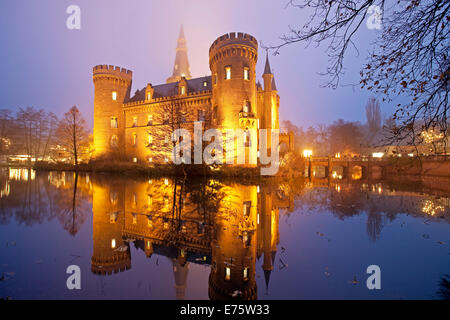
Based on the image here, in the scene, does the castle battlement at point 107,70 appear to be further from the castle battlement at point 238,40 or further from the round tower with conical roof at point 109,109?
the castle battlement at point 238,40

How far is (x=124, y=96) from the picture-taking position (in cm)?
3494

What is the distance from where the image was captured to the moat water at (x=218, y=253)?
2.84 meters

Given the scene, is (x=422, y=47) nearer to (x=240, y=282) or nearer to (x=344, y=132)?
(x=240, y=282)

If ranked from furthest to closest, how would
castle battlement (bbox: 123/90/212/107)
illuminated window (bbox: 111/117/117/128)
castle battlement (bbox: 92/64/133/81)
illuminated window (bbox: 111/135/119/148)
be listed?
illuminated window (bbox: 111/117/117/128) → illuminated window (bbox: 111/135/119/148) → castle battlement (bbox: 92/64/133/81) → castle battlement (bbox: 123/90/212/107)

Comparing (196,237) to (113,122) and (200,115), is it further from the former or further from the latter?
(113,122)

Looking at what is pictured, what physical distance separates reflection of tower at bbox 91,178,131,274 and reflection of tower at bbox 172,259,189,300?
0.89 metres

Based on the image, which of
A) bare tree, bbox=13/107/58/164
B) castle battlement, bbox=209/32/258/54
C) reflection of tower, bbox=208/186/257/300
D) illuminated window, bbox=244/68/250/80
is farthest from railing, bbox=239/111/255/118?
bare tree, bbox=13/107/58/164

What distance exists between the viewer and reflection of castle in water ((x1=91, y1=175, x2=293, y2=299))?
129 inches

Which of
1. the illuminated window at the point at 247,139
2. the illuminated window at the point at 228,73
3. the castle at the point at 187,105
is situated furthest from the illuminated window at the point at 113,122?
the illuminated window at the point at 247,139

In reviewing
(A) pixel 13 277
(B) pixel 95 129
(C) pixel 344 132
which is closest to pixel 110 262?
(A) pixel 13 277

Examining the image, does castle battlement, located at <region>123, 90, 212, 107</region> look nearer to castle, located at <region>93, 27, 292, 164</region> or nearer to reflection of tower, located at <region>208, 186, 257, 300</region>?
castle, located at <region>93, 27, 292, 164</region>

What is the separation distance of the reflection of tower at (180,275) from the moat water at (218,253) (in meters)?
0.02

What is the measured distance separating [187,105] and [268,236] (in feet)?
89.4

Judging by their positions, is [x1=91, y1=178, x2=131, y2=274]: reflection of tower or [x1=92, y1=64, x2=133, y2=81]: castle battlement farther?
[x1=92, y1=64, x2=133, y2=81]: castle battlement
